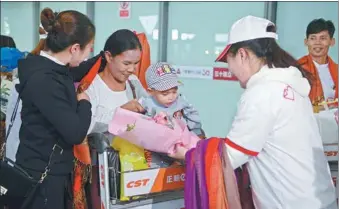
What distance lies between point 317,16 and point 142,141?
142 inches

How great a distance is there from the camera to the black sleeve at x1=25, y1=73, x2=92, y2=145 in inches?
75.4

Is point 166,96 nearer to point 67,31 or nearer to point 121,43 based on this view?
point 121,43

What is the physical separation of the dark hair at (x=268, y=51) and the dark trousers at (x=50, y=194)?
3.21 feet

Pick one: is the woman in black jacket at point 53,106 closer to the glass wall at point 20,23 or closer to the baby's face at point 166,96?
the baby's face at point 166,96

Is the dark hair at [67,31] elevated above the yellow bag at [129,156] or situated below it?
above

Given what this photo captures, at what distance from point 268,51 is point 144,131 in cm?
63

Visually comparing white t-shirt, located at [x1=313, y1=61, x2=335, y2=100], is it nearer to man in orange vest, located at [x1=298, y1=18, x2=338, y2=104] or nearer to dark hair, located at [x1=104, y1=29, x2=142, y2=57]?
man in orange vest, located at [x1=298, y1=18, x2=338, y2=104]

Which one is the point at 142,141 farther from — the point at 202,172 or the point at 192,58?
the point at 192,58

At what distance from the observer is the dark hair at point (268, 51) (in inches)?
73.3

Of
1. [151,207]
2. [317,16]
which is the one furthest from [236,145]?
[317,16]

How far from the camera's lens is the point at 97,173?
87.6 inches

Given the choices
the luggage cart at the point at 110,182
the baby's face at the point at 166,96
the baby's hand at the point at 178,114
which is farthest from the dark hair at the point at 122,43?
the luggage cart at the point at 110,182

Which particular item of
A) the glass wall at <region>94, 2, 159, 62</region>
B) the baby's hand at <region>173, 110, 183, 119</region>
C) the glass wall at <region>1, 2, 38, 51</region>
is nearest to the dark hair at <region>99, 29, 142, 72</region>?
the baby's hand at <region>173, 110, 183, 119</region>

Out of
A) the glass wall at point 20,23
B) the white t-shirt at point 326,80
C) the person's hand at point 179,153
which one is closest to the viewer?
the person's hand at point 179,153
